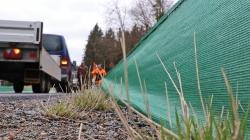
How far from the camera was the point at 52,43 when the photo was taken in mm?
18953

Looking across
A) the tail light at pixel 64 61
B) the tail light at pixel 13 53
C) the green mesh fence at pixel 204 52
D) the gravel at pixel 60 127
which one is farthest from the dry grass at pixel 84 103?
the tail light at pixel 64 61

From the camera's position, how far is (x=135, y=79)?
6223 millimetres

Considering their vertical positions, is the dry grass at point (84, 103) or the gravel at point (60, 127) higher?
the dry grass at point (84, 103)

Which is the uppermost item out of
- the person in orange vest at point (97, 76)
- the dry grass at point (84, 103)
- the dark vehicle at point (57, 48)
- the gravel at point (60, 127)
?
the dark vehicle at point (57, 48)

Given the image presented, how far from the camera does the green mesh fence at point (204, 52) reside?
9.36ft

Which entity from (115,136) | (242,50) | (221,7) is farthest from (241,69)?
(115,136)

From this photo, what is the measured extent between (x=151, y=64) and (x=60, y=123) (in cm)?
112

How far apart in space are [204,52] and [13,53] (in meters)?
10.7

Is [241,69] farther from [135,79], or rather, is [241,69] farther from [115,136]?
[135,79]

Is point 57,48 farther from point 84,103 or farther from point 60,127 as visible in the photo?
point 60,127

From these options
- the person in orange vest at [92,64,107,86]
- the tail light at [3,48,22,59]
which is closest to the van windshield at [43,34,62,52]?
the tail light at [3,48,22,59]

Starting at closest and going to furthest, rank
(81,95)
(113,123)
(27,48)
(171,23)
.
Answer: (113,123)
(171,23)
(81,95)
(27,48)

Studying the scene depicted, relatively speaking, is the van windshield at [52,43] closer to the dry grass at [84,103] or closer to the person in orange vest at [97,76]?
the person in orange vest at [97,76]

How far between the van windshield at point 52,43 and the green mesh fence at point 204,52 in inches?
534
